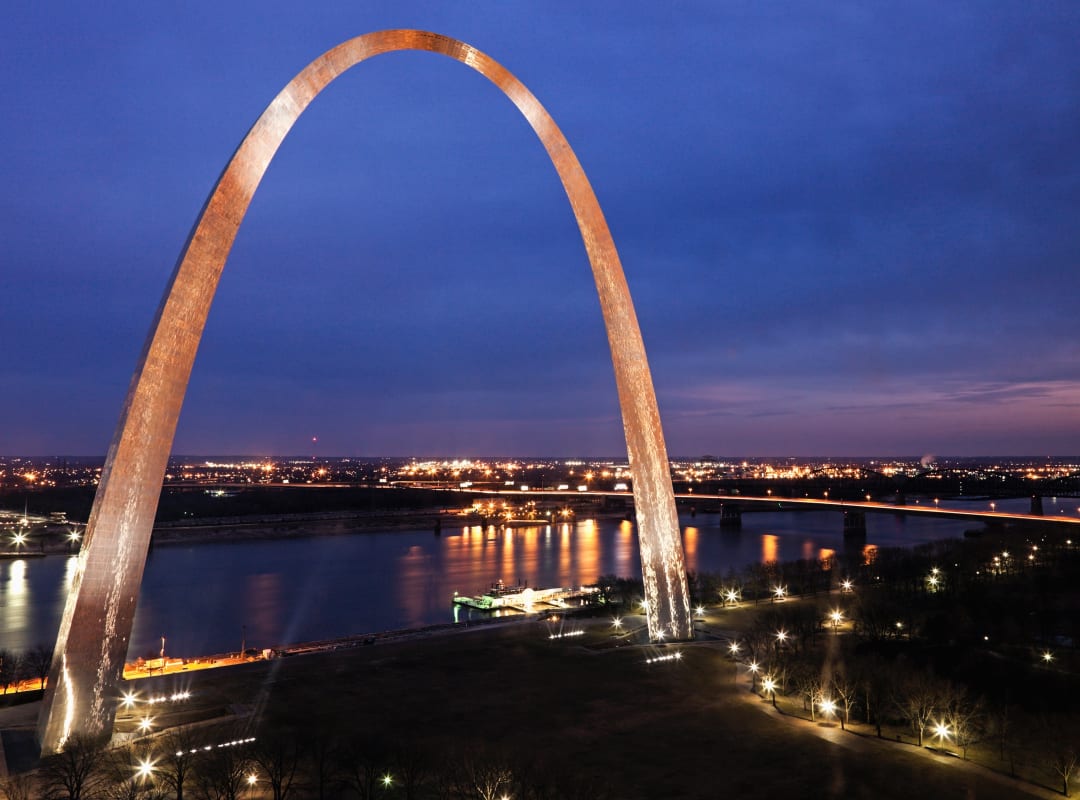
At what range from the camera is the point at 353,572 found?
36.5m

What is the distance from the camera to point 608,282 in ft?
50.8

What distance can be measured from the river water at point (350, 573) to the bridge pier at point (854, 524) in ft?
3.30

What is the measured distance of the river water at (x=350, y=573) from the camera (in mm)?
25125

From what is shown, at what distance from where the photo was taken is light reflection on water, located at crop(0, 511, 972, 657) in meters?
25.2

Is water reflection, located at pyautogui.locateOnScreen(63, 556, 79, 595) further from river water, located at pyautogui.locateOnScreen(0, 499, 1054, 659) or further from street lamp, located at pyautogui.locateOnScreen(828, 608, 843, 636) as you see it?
street lamp, located at pyautogui.locateOnScreen(828, 608, 843, 636)

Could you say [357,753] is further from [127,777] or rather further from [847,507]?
[847,507]

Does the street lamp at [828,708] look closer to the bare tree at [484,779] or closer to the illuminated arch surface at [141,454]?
the bare tree at [484,779]

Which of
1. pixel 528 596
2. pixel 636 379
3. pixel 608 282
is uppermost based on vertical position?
Answer: pixel 608 282

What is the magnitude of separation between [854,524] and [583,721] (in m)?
44.5

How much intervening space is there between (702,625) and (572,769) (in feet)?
30.7

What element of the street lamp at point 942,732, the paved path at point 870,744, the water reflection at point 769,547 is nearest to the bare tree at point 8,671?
the paved path at point 870,744

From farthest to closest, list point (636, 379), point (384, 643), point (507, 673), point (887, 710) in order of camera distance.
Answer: point (384, 643)
point (636, 379)
point (507, 673)
point (887, 710)

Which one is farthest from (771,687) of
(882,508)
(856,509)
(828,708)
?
(856,509)

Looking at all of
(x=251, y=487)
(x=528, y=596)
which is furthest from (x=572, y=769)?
(x=251, y=487)
